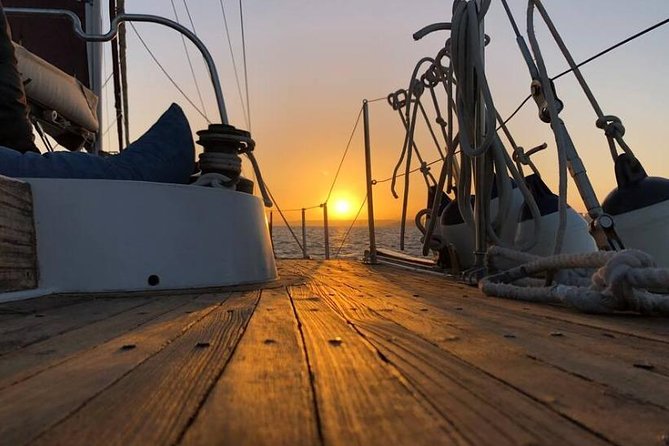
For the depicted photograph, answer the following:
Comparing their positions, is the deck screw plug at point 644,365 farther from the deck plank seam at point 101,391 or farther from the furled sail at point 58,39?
the furled sail at point 58,39

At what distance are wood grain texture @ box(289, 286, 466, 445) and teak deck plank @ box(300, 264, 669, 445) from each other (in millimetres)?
152

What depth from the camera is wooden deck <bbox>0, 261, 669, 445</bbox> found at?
25.8 inches

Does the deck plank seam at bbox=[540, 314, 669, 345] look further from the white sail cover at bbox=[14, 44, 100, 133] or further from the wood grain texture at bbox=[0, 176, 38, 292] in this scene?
the white sail cover at bbox=[14, 44, 100, 133]

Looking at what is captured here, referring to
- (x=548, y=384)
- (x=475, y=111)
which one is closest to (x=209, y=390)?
(x=548, y=384)

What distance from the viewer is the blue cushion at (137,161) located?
8.40 ft

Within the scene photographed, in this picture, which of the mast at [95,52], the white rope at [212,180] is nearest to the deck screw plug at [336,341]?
the white rope at [212,180]

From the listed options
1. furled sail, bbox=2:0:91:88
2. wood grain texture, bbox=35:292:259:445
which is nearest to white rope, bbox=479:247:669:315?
wood grain texture, bbox=35:292:259:445

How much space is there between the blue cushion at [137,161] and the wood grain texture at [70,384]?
151 cm

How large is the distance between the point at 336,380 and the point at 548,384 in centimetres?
32

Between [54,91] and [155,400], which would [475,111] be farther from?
[54,91]

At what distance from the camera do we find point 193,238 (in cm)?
278

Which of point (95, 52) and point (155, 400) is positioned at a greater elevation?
point (95, 52)

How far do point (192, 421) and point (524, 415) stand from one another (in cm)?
40

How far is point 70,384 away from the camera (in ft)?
2.88
